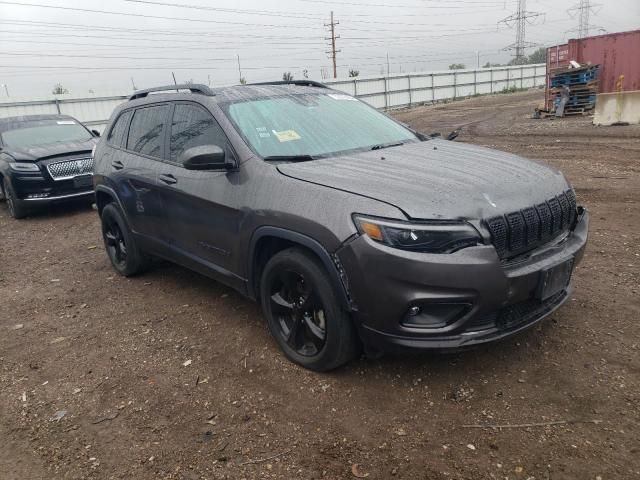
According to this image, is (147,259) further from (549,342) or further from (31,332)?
(549,342)

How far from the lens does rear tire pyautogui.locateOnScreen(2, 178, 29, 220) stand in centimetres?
852

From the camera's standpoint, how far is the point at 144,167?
441 centimetres

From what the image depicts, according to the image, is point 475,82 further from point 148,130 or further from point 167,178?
point 167,178

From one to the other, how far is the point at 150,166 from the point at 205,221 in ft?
3.26

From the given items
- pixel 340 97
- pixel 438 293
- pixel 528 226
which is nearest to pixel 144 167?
pixel 340 97

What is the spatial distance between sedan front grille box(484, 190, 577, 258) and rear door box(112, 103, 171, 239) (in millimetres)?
2722

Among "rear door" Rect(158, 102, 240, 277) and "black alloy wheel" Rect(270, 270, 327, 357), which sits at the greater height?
"rear door" Rect(158, 102, 240, 277)

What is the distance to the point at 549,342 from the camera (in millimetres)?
3338

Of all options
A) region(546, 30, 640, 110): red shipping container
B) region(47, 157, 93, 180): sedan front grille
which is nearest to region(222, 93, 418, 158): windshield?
region(47, 157, 93, 180): sedan front grille

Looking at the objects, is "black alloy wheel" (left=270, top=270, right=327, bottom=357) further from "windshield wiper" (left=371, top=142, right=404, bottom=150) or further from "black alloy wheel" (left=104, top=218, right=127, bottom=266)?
"black alloy wheel" (left=104, top=218, right=127, bottom=266)

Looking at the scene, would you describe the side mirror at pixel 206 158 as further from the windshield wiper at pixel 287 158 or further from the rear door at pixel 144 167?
the rear door at pixel 144 167

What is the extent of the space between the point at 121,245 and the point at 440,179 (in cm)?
367

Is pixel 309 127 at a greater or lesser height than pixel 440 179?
greater

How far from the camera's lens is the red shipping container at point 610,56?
17172 millimetres
